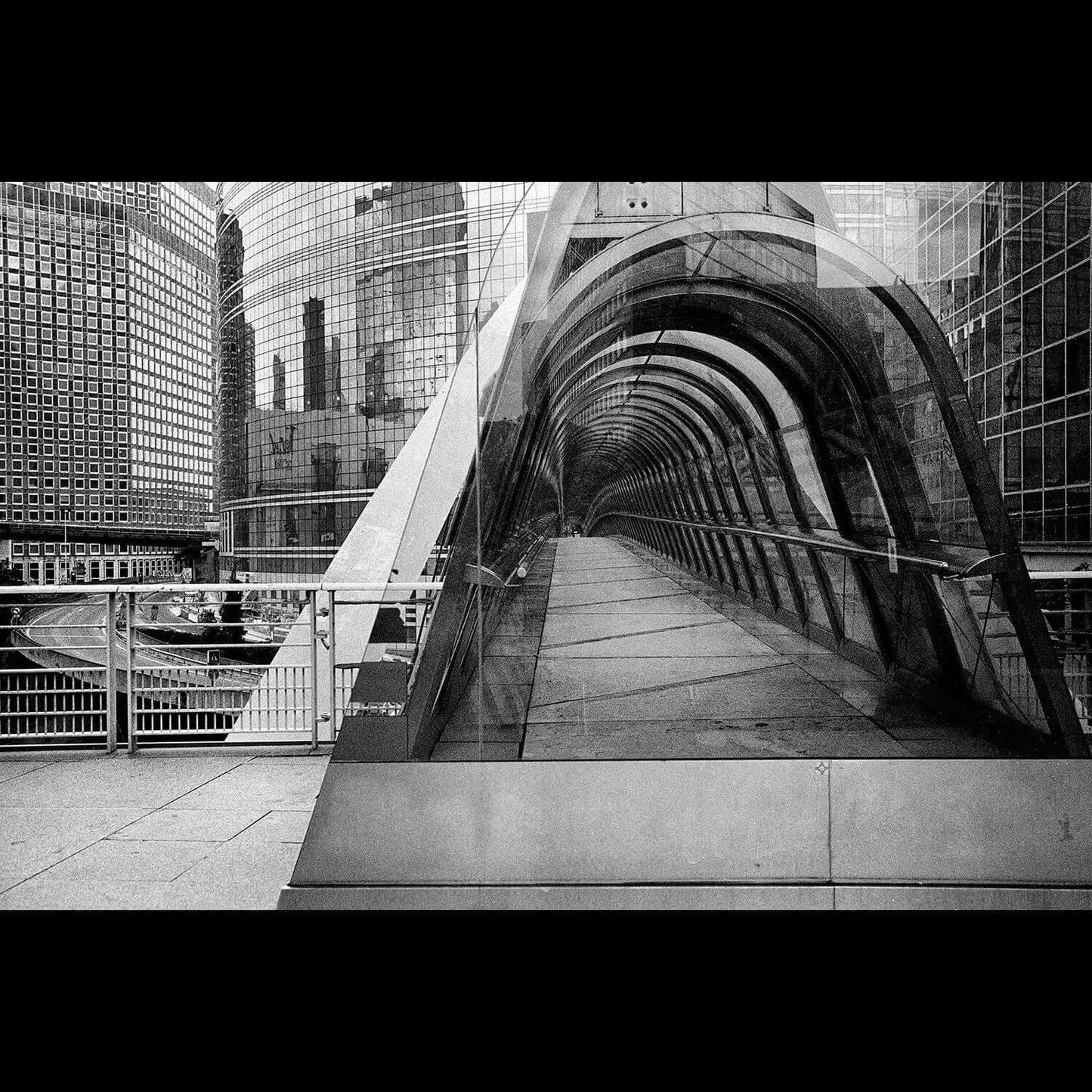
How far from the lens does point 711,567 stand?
24.1ft

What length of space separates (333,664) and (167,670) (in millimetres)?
1157

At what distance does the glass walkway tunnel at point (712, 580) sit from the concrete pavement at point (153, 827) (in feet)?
3.26

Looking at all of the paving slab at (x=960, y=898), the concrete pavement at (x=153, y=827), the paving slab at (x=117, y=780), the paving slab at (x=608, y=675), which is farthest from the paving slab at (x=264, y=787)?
the paving slab at (x=960, y=898)

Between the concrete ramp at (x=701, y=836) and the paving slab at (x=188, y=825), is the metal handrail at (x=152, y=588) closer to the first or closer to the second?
the paving slab at (x=188, y=825)

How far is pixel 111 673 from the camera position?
6.35 meters

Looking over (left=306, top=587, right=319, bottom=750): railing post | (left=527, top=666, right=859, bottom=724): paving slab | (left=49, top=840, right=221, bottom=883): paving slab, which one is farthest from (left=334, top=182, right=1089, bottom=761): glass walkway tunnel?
(left=306, top=587, right=319, bottom=750): railing post

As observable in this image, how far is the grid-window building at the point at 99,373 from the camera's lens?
144 ft

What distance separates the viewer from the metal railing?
6.30m

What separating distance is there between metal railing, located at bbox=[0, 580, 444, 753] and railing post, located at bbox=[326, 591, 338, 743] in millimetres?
11

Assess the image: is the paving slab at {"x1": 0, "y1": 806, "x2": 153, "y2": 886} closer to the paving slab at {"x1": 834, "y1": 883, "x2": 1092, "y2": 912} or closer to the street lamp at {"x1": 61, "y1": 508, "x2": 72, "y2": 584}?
the paving slab at {"x1": 834, "y1": 883, "x2": 1092, "y2": 912}

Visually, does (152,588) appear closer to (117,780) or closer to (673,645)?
(117,780)
